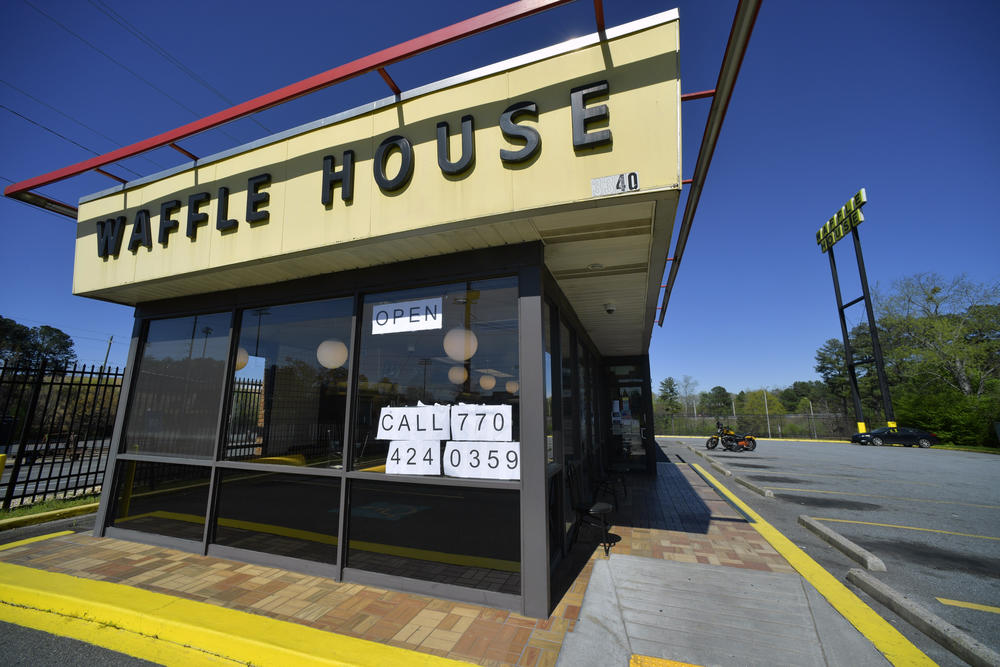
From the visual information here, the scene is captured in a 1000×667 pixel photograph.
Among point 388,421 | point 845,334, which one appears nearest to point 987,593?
point 388,421

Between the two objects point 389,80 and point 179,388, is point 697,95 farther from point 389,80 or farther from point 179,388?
point 179,388

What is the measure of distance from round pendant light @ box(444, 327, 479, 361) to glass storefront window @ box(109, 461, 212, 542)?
331cm

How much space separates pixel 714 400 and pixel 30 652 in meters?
82.2

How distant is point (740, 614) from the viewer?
116 inches

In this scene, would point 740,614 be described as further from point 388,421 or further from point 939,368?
point 939,368

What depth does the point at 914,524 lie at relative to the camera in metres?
5.84

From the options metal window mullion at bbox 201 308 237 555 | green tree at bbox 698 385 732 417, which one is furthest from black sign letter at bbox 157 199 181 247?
green tree at bbox 698 385 732 417

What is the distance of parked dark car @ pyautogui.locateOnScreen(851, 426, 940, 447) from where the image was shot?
64.6ft

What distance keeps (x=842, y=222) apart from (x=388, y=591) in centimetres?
3850

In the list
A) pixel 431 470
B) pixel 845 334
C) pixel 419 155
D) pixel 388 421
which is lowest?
pixel 431 470

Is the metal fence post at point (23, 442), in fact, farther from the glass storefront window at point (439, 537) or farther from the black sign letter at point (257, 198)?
the glass storefront window at point (439, 537)

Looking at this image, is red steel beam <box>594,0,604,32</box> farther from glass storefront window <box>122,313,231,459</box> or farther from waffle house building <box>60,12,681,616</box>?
glass storefront window <box>122,313,231,459</box>

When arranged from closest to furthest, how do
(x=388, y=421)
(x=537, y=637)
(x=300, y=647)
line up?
1. (x=300, y=647)
2. (x=537, y=637)
3. (x=388, y=421)

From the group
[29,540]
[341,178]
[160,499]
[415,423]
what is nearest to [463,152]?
[341,178]
